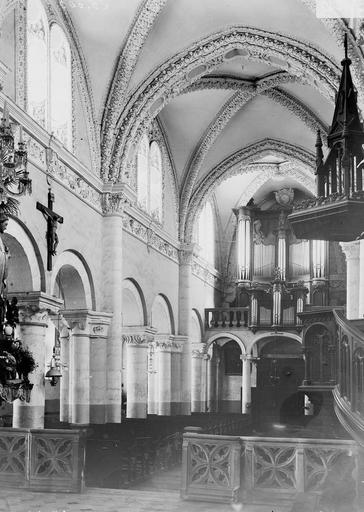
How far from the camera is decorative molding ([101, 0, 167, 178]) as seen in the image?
48.5ft

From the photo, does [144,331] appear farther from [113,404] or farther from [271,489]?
[271,489]

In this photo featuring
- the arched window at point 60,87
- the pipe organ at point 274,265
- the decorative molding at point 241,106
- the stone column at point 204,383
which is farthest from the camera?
the pipe organ at point 274,265

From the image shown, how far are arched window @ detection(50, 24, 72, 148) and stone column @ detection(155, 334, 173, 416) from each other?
880cm

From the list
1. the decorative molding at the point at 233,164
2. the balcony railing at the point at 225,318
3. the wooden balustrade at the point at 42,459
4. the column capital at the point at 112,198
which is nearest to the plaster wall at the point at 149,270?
the column capital at the point at 112,198

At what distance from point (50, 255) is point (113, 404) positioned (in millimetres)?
4444

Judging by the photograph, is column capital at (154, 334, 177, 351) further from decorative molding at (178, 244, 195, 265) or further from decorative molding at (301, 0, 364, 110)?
decorative molding at (301, 0, 364, 110)

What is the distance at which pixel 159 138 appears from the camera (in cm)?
2097

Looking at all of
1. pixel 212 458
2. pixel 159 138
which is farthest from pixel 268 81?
pixel 212 458

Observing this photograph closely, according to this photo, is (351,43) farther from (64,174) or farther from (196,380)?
(196,380)

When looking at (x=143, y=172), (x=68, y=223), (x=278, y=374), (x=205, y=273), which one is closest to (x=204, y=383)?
(x=278, y=374)

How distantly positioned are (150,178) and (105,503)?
1381 cm

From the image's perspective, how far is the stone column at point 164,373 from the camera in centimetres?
2205

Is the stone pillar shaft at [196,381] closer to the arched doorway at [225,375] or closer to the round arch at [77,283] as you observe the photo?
the arched doorway at [225,375]

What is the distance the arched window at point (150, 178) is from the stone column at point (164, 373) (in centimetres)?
367
